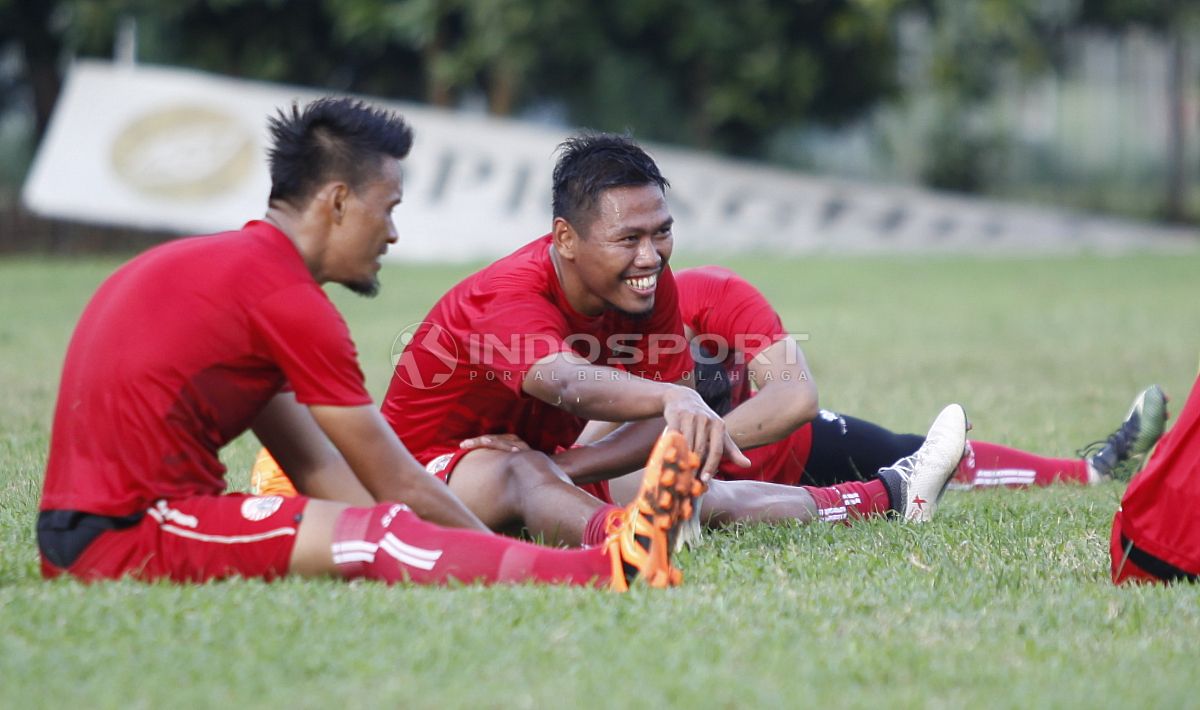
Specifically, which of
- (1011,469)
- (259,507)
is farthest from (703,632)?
(1011,469)

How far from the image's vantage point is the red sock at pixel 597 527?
5.17 metres

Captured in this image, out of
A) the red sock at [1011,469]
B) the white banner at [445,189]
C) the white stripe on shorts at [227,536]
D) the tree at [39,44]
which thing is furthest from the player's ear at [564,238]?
the tree at [39,44]

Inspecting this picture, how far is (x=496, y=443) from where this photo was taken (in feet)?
19.0

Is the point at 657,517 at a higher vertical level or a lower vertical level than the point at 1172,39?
lower

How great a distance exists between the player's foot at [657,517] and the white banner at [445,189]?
68.3 ft

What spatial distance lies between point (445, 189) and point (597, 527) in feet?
71.8

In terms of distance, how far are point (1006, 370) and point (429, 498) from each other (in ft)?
27.5

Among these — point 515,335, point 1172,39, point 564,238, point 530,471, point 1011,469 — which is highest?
point 1172,39

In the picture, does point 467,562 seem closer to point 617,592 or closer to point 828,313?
point 617,592

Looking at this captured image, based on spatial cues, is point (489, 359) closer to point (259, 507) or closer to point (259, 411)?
point (259, 411)

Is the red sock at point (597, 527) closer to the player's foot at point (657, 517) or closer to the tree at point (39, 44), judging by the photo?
the player's foot at point (657, 517)

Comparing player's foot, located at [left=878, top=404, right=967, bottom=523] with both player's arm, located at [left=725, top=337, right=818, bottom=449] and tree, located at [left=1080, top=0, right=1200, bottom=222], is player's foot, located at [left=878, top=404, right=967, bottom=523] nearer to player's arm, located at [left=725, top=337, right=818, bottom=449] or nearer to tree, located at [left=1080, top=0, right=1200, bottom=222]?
player's arm, located at [left=725, top=337, right=818, bottom=449]

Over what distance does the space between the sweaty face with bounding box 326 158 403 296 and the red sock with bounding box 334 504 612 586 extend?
0.73 m

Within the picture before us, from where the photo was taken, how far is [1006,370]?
40.2 feet
